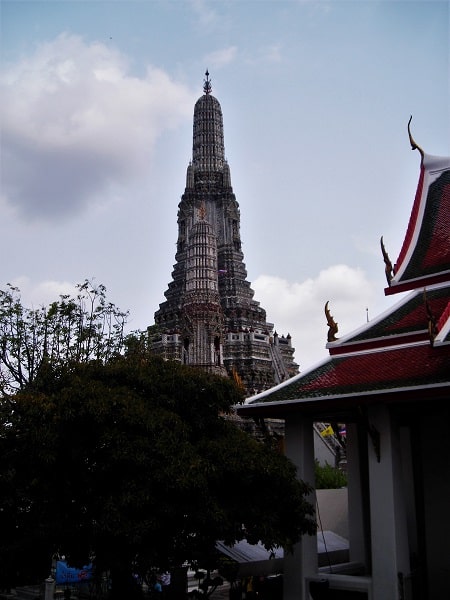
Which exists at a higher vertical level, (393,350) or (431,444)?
(393,350)

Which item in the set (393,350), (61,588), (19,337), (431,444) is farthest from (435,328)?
(61,588)

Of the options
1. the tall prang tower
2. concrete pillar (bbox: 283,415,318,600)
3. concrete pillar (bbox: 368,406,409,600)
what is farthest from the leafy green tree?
the tall prang tower

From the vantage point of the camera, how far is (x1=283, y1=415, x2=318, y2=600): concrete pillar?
12.7m

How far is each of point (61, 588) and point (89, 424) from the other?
13.7 meters

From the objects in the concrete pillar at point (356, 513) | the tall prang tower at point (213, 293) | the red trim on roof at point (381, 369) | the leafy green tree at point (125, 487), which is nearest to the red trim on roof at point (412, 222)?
the red trim on roof at point (381, 369)

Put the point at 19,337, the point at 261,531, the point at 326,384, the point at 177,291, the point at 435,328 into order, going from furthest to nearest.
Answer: the point at 177,291, the point at 19,337, the point at 326,384, the point at 435,328, the point at 261,531

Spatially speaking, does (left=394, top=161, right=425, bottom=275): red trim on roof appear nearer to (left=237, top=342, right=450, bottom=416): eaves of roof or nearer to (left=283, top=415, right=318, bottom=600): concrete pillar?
(left=237, top=342, right=450, bottom=416): eaves of roof

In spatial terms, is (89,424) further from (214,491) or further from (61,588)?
(61,588)

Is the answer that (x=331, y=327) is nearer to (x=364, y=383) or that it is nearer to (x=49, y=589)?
(x=364, y=383)

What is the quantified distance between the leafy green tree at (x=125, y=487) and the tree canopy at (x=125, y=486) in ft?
0.06

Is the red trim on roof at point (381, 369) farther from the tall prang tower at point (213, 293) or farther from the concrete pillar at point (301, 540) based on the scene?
the tall prang tower at point (213, 293)

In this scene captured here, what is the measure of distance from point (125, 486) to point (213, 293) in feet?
154

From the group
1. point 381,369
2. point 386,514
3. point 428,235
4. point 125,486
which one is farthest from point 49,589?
point 428,235

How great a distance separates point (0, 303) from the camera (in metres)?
21.5
